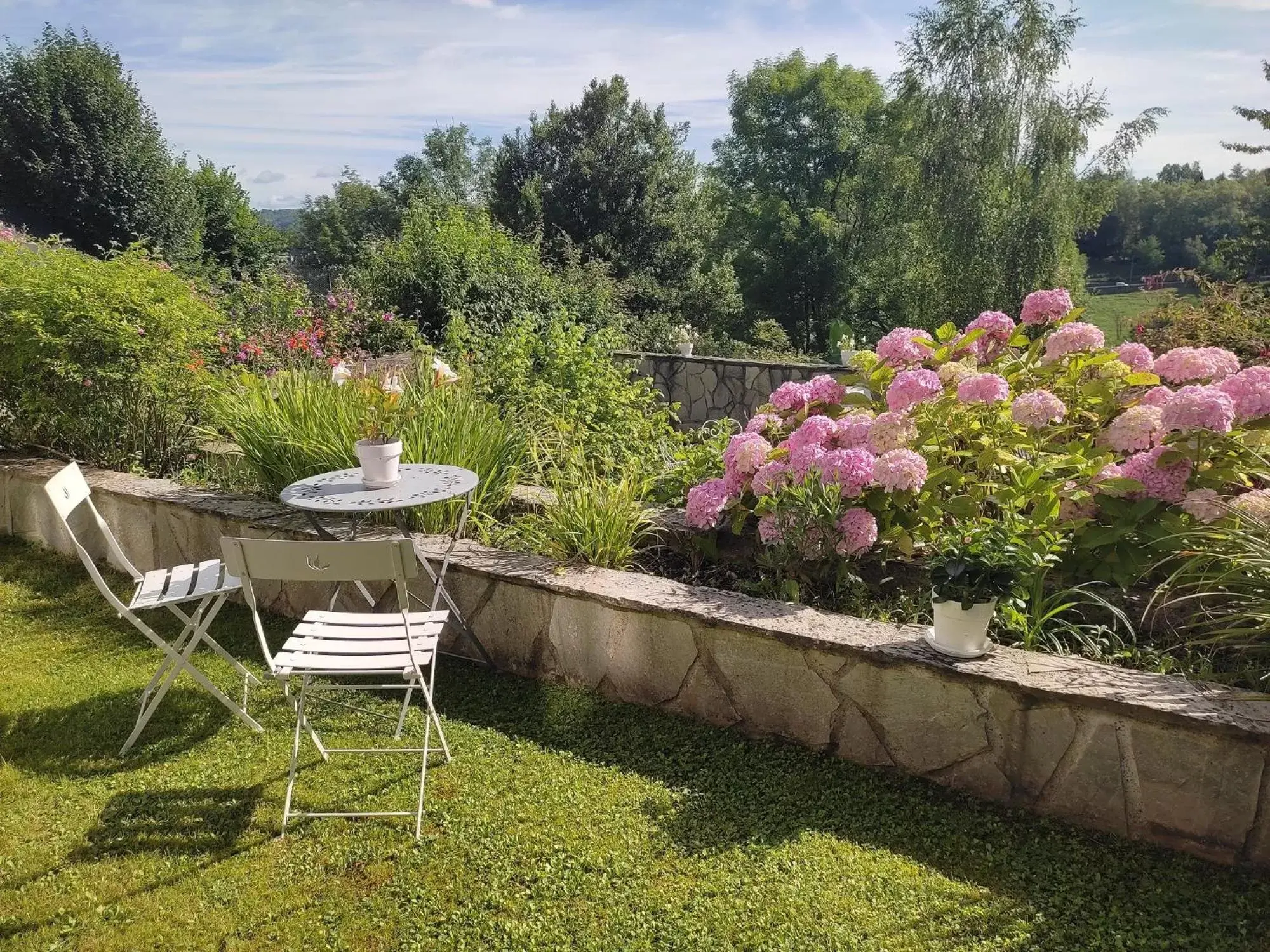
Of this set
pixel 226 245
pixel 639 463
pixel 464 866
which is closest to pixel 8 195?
pixel 226 245

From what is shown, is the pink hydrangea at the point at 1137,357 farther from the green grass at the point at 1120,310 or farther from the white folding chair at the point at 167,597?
the white folding chair at the point at 167,597

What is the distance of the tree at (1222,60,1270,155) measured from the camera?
49.6 ft

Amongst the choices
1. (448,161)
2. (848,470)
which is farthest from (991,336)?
(448,161)

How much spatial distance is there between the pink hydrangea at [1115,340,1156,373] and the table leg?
2.82 m

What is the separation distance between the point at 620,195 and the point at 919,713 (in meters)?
20.0

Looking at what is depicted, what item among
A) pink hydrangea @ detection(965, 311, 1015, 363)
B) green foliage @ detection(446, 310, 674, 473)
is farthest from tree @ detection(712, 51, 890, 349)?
pink hydrangea @ detection(965, 311, 1015, 363)

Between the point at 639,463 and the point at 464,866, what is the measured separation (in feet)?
8.27

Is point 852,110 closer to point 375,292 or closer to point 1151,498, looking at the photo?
point 375,292

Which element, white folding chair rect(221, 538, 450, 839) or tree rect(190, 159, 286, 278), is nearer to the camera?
white folding chair rect(221, 538, 450, 839)

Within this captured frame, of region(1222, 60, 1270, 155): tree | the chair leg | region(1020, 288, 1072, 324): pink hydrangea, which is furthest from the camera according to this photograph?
region(1222, 60, 1270, 155): tree

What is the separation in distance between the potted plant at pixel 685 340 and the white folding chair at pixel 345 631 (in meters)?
8.19

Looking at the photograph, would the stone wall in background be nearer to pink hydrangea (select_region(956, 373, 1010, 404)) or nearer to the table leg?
pink hydrangea (select_region(956, 373, 1010, 404))

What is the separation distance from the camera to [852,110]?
28.0 m

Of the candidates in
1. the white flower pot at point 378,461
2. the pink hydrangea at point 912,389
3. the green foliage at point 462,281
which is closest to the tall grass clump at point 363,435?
the white flower pot at point 378,461
